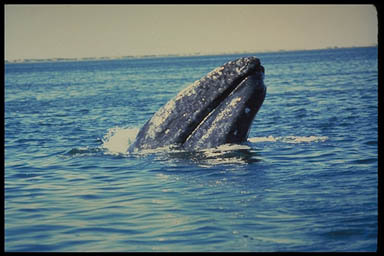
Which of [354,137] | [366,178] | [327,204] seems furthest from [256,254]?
[354,137]

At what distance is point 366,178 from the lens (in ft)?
26.6

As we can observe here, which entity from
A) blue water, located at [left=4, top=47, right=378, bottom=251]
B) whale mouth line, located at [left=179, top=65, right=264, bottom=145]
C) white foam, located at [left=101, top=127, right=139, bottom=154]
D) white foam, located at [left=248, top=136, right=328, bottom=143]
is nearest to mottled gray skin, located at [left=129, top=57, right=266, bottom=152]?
whale mouth line, located at [left=179, top=65, right=264, bottom=145]

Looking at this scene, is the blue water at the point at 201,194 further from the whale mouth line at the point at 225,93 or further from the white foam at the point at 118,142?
the whale mouth line at the point at 225,93

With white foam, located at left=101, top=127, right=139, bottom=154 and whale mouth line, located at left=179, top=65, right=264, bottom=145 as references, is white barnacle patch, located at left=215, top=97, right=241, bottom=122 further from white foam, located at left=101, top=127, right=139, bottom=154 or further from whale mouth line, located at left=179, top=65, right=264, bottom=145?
white foam, located at left=101, top=127, right=139, bottom=154

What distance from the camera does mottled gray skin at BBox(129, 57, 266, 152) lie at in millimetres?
9492

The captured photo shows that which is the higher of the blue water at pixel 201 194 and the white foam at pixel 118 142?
the white foam at pixel 118 142

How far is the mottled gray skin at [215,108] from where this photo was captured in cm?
949

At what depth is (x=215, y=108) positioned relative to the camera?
31.6ft

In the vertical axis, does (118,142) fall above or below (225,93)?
below

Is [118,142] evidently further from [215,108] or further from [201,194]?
[201,194]

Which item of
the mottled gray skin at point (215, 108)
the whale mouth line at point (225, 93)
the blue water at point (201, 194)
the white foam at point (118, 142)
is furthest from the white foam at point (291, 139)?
the white foam at point (118, 142)

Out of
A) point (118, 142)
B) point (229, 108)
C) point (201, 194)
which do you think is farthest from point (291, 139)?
point (201, 194)
